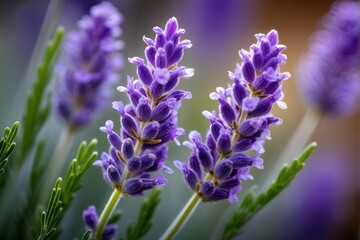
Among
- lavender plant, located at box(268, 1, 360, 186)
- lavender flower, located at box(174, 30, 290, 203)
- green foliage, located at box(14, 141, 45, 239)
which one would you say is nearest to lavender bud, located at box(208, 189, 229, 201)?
lavender flower, located at box(174, 30, 290, 203)

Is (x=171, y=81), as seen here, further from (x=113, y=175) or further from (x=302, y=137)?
(x=302, y=137)

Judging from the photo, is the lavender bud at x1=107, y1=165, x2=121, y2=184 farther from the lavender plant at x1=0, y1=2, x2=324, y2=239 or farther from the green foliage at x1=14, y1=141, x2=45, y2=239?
the green foliage at x1=14, y1=141, x2=45, y2=239

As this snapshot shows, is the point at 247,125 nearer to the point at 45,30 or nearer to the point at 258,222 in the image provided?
the point at 45,30

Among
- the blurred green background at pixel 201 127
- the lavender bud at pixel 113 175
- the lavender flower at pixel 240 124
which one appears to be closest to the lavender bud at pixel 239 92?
the lavender flower at pixel 240 124

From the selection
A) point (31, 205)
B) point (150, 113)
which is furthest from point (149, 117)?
point (31, 205)

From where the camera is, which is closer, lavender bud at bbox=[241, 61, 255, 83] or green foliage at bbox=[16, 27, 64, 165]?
lavender bud at bbox=[241, 61, 255, 83]

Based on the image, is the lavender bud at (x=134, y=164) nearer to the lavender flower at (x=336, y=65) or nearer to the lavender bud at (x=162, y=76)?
the lavender bud at (x=162, y=76)

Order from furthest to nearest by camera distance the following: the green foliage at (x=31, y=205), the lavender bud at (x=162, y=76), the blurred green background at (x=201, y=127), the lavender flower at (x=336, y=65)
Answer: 1. the blurred green background at (x=201, y=127)
2. the lavender flower at (x=336, y=65)
3. the green foliage at (x=31, y=205)
4. the lavender bud at (x=162, y=76)

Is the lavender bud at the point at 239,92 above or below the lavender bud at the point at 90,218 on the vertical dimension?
above
